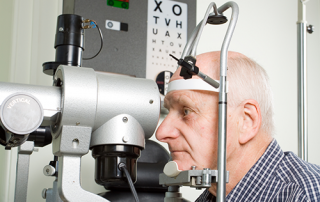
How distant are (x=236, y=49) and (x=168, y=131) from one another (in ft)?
3.87

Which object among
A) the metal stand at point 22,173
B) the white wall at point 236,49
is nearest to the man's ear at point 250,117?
the metal stand at point 22,173

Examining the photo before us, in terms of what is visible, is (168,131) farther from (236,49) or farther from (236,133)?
(236,49)

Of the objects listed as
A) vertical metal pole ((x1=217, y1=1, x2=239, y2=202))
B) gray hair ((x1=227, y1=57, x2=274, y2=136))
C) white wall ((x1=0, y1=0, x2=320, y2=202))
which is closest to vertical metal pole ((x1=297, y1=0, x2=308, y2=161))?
white wall ((x1=0, y1=0, x2=320, y2=202))

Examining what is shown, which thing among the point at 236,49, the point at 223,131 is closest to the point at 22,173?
the point at 223,131

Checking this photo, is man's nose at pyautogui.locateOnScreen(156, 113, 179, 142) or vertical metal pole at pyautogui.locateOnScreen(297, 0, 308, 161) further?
vertical metal pole at pyautogui.locateOnScreen(297, 0, 308, 161)

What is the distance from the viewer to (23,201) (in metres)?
0.94

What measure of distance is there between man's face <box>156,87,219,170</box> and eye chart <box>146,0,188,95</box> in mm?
744

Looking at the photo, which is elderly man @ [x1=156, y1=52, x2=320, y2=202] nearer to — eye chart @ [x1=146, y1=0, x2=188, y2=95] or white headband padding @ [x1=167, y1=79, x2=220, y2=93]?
white headband padding @ [x1=167, y1=79, x2=220, y2=93]

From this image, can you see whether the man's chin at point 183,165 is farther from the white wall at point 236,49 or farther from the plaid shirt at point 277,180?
the white wall at point 236,49

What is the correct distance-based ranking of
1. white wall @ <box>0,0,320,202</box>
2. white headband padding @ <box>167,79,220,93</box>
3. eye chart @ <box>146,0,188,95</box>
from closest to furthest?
white headband padding @ <box>167,79,220,93</box>, white wall @ <box>0,0,320,202</box>, eye chart @ <box>146,0,188,95</box>

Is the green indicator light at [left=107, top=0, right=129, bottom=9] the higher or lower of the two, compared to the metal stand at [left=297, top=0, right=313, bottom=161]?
higher

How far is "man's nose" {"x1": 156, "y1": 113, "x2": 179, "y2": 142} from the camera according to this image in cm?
91

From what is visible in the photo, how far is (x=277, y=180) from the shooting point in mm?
852

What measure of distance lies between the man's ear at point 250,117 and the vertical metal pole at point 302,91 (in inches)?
28.5
